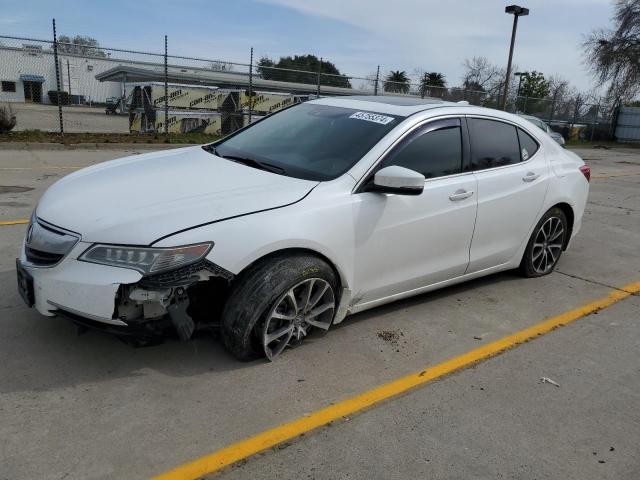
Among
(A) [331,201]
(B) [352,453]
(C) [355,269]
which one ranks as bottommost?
(B) [352,453]

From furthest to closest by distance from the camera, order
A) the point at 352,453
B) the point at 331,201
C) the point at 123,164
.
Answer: the point at 123,164 → the point at 331,201 → the point at 352,453

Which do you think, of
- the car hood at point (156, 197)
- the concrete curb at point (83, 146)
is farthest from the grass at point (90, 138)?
the car hood at point (156, 197)

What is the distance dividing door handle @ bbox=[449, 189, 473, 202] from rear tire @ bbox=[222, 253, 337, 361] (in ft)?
4.20

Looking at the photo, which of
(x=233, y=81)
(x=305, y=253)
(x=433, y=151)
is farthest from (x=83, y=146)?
(x=233, y=81)

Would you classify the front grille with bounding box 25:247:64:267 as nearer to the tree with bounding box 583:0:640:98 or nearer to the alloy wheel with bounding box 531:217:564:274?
the alloy wheel with bounding box 531:217:564:274

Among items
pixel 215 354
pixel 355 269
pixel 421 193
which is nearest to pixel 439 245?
pixel 421 193

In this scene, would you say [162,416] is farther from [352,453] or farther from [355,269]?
[355,269]

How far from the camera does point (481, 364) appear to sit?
3.57 metres

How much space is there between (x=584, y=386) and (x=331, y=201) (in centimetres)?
193

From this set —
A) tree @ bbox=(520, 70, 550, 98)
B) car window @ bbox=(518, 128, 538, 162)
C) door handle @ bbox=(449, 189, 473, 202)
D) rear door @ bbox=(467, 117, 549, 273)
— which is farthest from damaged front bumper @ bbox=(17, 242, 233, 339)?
tree @ bbox=(520, 70, 550, 98)

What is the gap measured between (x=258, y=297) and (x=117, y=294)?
75 cm

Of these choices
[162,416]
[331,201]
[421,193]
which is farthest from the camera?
[421,193]

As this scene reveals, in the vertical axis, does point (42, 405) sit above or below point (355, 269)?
below

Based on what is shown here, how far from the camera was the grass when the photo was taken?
44.5ft
